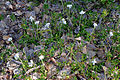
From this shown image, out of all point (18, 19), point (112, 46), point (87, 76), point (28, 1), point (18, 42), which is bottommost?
point (87, 76)

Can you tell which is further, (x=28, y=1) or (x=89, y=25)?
(x=28, y=1)

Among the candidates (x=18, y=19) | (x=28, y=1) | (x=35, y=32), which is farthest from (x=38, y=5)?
(x=35, y=32)

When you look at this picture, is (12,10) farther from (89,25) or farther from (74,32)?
(89,25)

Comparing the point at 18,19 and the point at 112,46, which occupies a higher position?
the point at 18,19

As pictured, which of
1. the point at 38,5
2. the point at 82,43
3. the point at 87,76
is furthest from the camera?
the point at 38,5

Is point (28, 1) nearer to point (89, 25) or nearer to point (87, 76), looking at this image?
point (89, 25)

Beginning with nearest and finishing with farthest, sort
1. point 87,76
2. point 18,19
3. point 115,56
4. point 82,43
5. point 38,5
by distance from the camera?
point 87,76 < point 115,56 < point 82,43 < point 18,19 < point 38,5
